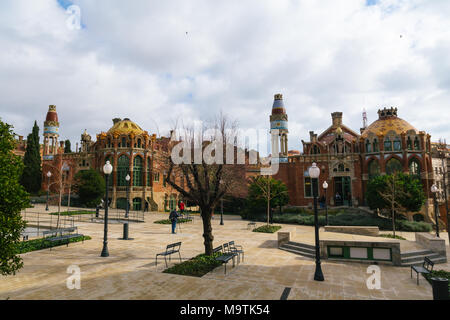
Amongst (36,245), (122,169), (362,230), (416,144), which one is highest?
(416,144)

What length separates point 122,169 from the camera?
4200 centimetres

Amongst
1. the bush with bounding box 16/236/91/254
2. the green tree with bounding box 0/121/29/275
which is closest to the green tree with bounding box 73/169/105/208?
the bush with bounding box 16/236/91/254

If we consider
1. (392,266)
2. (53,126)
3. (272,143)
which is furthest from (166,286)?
(53,126)

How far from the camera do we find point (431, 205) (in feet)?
105

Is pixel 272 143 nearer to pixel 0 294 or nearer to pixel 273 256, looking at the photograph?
pixel 273 256

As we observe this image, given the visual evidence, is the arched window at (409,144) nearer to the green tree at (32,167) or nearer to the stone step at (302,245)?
the stone step at (302,245)

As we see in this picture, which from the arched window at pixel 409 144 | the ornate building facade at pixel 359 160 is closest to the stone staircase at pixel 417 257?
the ornate building facade at pixel 359 160

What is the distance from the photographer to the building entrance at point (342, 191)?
3488 cm

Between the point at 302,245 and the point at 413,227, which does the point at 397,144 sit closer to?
the point at 413,227

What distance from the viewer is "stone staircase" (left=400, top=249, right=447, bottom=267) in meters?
12.1

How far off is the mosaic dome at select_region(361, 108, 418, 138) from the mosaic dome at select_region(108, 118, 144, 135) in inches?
1392

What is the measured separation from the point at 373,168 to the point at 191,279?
3380cm

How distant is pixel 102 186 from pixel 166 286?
110 feet

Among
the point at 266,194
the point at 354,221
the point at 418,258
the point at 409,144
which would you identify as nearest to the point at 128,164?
the point at 266,194
